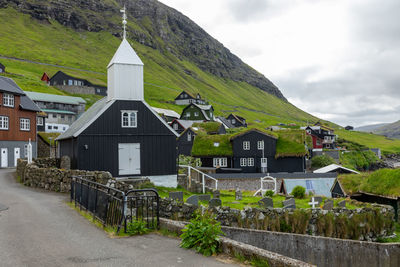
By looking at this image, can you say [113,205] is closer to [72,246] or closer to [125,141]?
[72,246]

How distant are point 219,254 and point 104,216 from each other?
512cm

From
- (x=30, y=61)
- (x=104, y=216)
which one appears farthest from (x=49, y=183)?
(x=30, y=61)

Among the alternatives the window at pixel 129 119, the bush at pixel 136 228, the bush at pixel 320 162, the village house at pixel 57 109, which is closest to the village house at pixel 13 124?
the window at pixel 129 119

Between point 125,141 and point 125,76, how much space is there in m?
4.99

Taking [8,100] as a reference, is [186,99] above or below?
above

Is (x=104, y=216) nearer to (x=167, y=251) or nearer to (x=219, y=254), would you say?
(x=167, y=251)

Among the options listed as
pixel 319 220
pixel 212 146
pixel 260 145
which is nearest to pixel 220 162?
pixel 212 146

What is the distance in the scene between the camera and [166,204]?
1548 centimetres

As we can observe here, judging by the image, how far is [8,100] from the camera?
129 feet

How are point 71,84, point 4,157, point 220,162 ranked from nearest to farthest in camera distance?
point 4,157, point 220,162, point 71,84

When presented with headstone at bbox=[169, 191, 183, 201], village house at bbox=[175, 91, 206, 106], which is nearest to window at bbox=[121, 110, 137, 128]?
headstone at bbox=[169, 191, 183, 201]

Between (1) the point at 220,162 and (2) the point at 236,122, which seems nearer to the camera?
(1) the point at 220,162

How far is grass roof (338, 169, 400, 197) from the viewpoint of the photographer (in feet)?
66.2

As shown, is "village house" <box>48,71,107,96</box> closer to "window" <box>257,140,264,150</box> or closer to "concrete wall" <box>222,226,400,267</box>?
"window" <box>257,140,264,150</box>
